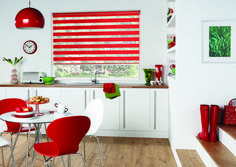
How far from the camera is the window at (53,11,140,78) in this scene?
4969mm

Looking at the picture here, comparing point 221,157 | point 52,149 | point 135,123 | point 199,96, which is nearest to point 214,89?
point 199,96

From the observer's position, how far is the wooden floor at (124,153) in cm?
337

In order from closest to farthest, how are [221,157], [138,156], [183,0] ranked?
[221,157] < [183,0] < [138,156]

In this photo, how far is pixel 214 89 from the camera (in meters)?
→ 3.42

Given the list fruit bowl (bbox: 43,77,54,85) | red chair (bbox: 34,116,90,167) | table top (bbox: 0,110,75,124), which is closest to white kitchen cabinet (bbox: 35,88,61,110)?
fruit bowl (bbox: 43,77,54,85)

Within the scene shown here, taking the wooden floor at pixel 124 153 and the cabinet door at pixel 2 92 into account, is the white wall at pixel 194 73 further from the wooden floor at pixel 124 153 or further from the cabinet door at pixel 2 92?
the cabinet door at pixel 2 92

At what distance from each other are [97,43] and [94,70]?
0.54 meters

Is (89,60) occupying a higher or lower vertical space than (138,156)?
higher

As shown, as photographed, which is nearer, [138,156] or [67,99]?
[138,156]

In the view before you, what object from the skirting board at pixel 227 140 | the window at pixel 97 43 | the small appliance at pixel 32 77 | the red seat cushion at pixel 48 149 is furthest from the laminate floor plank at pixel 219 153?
the small appliance at pixel 32 77

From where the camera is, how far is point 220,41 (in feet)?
11.0

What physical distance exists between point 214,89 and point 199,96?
0.22 metres

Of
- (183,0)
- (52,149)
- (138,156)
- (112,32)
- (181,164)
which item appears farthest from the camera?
(112,32)

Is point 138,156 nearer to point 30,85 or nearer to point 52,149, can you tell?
point 52,149
